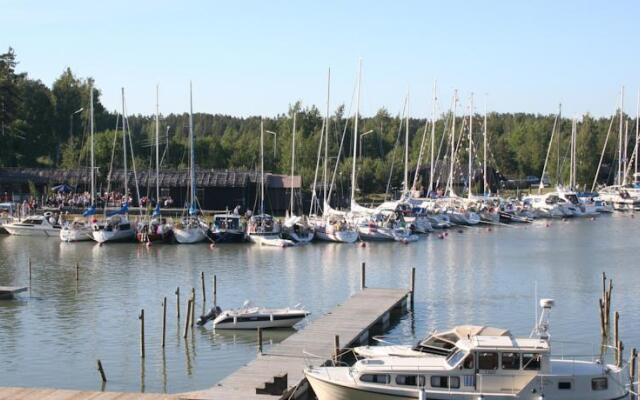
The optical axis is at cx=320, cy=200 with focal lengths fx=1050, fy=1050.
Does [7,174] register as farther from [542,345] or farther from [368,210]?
[542,345]

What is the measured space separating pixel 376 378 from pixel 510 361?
160 inches

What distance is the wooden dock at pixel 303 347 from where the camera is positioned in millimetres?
32281

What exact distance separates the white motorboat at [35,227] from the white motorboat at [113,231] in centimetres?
540

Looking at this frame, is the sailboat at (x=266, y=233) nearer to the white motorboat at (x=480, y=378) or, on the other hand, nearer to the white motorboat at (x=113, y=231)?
the white motorboat at (x=113, y=231)

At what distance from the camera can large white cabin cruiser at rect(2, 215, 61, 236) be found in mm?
89625

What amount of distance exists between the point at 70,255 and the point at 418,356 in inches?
1921

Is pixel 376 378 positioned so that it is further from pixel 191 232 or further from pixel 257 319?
pixel 191 232

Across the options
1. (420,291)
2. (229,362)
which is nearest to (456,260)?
(420,291)

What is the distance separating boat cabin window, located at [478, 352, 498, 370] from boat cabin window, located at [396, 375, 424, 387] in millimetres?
1826

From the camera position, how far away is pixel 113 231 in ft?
278

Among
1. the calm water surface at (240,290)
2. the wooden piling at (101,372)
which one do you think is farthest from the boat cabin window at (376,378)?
the wooden piling at (101,372)

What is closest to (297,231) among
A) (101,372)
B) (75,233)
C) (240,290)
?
(75,233)

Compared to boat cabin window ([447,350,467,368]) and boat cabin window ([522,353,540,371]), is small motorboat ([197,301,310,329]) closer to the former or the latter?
boat cabin window ([447,350,467,368])

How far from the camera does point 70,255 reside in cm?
7700
